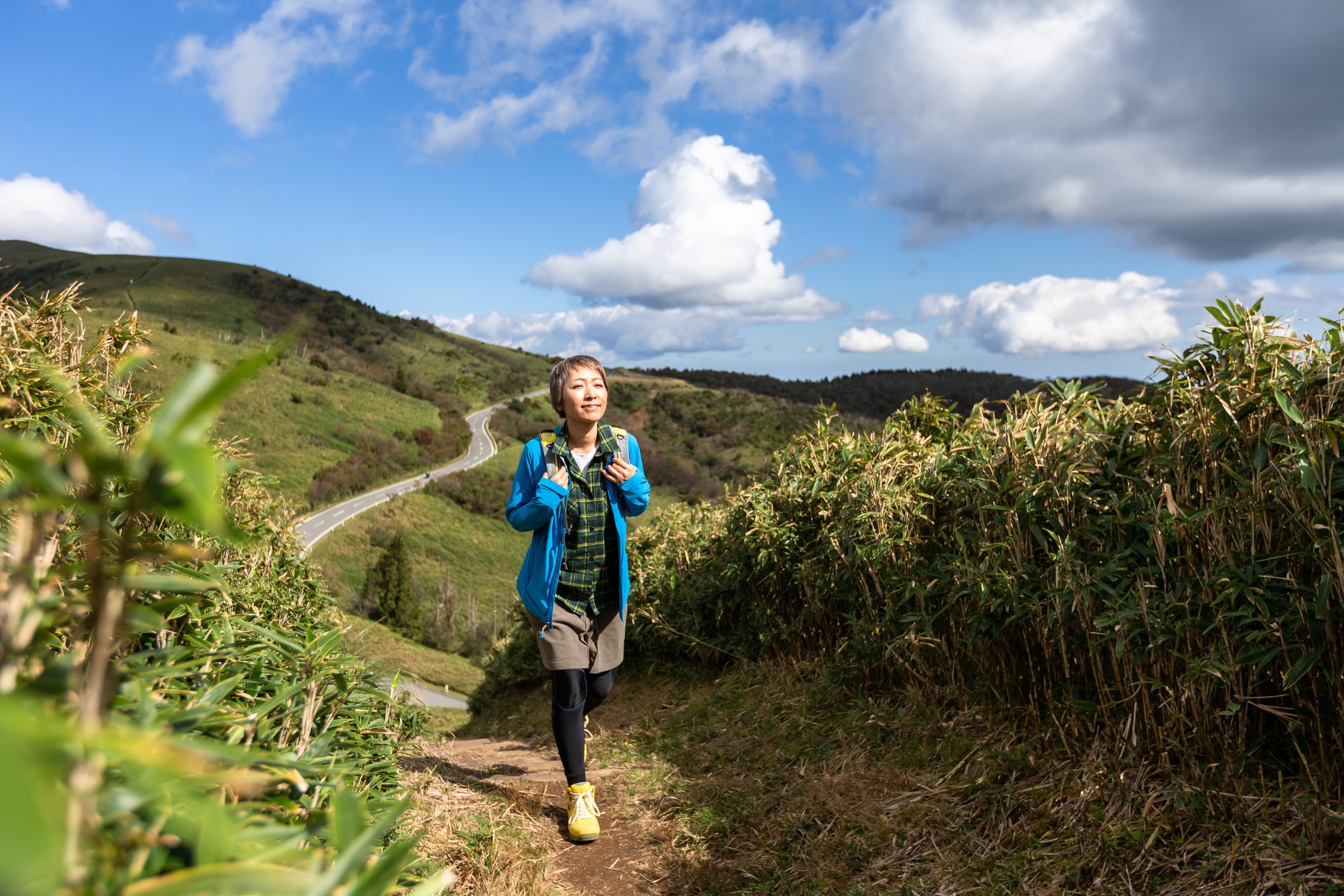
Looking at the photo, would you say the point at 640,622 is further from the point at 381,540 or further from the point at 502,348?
the point at 502,348

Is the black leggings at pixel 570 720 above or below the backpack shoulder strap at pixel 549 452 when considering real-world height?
below

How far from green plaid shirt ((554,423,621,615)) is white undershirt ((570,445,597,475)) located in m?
0.01

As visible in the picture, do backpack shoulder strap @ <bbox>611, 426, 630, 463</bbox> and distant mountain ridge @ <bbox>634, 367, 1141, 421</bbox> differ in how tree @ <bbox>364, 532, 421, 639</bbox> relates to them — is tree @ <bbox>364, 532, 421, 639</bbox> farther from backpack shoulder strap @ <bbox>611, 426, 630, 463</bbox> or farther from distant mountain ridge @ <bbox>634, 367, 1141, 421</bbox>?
backpack shoulder strap @ <bbox>611, 426, 630, 463</bbox>

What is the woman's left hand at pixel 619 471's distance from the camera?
3.32m

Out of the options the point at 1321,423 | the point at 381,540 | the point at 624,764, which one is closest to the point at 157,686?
the point at 1321,423

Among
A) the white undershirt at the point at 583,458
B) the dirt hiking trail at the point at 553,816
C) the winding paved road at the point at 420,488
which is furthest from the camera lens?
the winding paved road at the point at 420,488

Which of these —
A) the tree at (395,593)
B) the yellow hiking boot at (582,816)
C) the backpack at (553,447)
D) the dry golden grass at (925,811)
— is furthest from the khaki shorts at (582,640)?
the tree at (395,593)

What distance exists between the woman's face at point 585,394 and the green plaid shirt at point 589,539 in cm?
15

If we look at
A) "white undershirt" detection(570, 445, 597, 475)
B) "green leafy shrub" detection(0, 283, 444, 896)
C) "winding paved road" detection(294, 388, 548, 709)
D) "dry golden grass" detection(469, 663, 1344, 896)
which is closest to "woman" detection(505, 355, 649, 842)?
"white undershirt" detection(570, 445, 597, 475)

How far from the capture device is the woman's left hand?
10.9 feet

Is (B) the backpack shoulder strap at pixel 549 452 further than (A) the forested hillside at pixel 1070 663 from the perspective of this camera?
Yes

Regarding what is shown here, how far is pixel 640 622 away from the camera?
228 inches

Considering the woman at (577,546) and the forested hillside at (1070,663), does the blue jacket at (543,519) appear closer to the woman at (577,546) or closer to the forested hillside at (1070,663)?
the woman at (577,546)

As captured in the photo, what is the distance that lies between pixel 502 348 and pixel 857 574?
107399 mm
